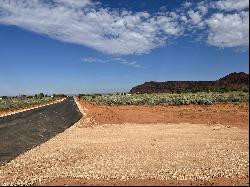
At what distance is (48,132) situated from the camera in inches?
893

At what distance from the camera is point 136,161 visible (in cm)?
1260

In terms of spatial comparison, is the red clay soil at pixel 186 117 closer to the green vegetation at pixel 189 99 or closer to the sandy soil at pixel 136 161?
the sandy soil at pixel 136 161

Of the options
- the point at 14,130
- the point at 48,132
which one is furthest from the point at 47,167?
the point at 14,130

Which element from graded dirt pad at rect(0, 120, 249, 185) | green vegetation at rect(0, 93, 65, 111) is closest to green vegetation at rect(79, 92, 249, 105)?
green vegetation at rect(0, 93, 65, 111)

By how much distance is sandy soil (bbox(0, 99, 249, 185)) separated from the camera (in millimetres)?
10492

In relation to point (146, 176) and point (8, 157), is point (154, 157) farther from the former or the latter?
point (8, 157)

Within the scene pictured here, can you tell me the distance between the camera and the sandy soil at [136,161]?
10492 mm

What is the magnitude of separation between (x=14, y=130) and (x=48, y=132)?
2.48 metres

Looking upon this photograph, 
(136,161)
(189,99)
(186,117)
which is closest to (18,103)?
(189,99)

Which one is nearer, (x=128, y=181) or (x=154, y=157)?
(x=128, y=181)

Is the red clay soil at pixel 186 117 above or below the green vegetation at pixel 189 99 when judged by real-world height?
below

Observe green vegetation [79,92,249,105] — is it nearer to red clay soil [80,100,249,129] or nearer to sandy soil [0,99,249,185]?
red clay soil [80,100,249,129]

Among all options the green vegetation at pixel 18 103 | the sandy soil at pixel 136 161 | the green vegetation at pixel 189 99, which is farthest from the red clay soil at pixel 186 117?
the green vegetation at pixel 18 103

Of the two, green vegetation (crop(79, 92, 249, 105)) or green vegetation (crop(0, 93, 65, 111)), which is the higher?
green vegetation (crop(79, 92, 249, 105))
